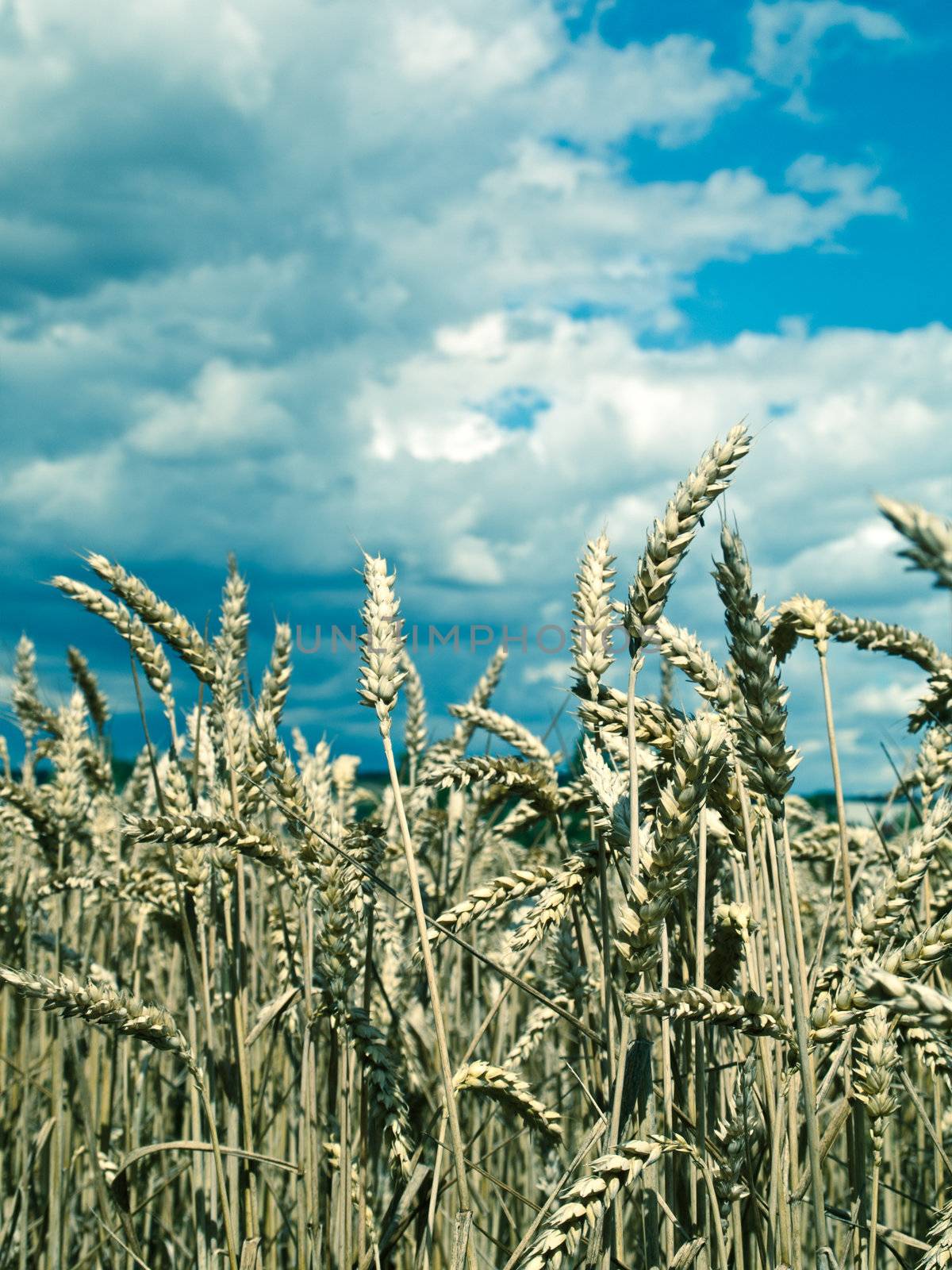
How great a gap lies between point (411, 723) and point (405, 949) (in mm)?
934

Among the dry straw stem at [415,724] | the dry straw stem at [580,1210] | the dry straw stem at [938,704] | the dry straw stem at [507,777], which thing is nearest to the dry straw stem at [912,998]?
the dry straw stem at [580,1210]

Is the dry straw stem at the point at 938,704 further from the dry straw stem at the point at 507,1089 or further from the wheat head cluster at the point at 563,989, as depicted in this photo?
the dry straw stem at the point at 507,1089

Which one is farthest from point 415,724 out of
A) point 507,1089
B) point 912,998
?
point 912,998

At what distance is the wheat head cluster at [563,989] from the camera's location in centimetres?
145

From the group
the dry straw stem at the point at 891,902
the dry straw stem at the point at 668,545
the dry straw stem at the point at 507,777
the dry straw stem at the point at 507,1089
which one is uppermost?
the dry straw stem at the point at 668,545

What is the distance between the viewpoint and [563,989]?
2.34 m

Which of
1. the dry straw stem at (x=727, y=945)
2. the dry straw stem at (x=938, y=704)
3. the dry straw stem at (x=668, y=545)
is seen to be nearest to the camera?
the dry straw stem at (x=668, y=545)

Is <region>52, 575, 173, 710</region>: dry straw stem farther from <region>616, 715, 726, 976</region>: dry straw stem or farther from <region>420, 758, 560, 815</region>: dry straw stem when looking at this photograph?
<region>616, 715, 726, 976</region>: dry straw stem

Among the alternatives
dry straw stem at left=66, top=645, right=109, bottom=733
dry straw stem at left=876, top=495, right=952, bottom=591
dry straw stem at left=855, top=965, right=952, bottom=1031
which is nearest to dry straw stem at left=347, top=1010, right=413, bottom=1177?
dry straw stem at left=855, top=965, right=952, bottom=1031

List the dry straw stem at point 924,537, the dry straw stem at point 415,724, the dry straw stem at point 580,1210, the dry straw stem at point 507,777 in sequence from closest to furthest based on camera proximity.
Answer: the dry straw stem at point 924,537
the dry straw stem at point 580,1210
the dry straw stem at point 507,777
the dry straw stem at point 415,724

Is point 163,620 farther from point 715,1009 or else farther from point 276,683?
point 715,1009

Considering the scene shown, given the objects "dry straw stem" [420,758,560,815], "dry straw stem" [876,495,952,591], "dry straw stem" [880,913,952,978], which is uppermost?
"dry straw stem" [420,758,560,815]

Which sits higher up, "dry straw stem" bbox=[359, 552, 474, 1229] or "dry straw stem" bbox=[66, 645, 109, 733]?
"dry straw stem" bbox=[66, 645, 109, 733]

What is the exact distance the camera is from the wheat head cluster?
1.45 meters
